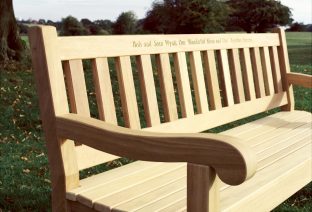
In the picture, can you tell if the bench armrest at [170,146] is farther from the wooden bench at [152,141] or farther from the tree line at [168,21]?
the tree line at [168,21]

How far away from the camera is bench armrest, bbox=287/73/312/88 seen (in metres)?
3.68

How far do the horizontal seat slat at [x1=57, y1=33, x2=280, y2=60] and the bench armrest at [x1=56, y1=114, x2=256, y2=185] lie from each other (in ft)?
1.08

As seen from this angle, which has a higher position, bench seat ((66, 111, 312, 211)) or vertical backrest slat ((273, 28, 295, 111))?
vertical backrest slat ((273, 28, 295, 111))

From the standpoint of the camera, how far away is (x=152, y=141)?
5.25ft

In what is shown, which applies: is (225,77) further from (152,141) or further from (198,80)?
(152,141)

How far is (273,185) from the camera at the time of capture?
A: 209cm

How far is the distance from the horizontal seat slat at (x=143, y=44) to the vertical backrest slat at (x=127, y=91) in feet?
0.16

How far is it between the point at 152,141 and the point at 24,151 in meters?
3.41

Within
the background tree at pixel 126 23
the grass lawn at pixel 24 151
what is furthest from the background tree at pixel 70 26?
the grass lawn at pixel 24 151

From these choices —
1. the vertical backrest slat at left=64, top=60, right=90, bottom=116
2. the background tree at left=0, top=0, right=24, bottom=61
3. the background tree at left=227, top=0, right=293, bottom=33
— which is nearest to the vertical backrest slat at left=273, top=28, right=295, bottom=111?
the vertical backrest slat at left=64, top=60, right=90, bottom=116

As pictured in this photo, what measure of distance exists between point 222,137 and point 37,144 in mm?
3835

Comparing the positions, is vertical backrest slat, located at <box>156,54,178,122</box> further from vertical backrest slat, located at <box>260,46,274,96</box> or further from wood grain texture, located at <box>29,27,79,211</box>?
vertical backrest slat, located at <box>260,46,274,96</box>

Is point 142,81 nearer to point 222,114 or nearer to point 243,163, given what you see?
point 222,114

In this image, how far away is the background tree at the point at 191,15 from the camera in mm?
20422
